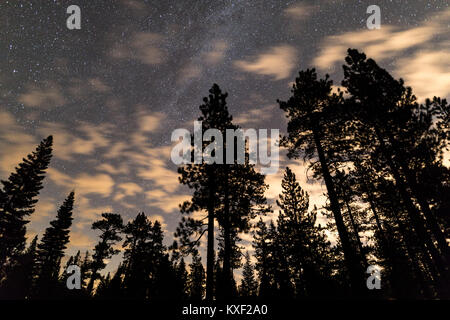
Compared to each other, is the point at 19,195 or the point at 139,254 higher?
the point at 19,195

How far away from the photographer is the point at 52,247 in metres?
36.1

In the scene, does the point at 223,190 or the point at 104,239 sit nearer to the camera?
the point at 223,190

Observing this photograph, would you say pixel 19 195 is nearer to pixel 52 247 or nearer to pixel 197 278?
pixel 52 247

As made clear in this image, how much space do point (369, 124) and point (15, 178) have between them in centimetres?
3838

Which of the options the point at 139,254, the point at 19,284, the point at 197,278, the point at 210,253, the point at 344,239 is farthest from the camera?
the point at 197,278

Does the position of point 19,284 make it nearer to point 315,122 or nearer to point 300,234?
point 300,234

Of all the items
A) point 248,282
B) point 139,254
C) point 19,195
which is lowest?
point 248,282

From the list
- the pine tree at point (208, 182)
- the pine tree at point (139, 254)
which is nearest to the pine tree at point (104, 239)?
the pine tree at point (139, 254)

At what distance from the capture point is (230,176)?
15.0 m

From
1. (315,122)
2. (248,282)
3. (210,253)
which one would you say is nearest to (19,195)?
(210,253)

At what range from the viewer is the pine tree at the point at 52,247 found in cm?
3332

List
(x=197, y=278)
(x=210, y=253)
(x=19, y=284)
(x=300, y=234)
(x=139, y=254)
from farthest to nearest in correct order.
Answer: (x=197, y=278)
(x=19, y=284)
(x=139, y=254)
(x=300, y=234)
(x=210, y=253)
